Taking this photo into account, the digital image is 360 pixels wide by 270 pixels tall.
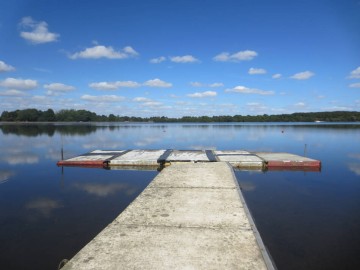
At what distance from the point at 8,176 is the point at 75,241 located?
13.8 m

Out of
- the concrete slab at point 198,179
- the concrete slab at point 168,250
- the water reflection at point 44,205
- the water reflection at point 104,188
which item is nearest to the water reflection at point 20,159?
the water reflection at point 104,188

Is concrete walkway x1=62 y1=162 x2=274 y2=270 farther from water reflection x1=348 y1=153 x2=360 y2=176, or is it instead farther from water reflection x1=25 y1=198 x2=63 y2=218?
water reflection x1=348 y1=153 x2=360 y2=176

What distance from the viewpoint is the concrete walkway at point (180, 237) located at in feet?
17.7

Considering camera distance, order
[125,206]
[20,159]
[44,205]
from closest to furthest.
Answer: [125,206] → [44,205] → [20,159]

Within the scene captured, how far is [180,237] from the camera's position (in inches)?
256

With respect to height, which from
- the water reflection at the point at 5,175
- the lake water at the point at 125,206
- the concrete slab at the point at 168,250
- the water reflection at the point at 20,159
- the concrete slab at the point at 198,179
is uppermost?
the concrete slab at the point at 168,250

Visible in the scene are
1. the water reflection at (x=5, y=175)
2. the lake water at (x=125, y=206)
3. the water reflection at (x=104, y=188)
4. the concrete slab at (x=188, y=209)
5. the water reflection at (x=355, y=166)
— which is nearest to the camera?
the concrete slab at (x=188, y=209)

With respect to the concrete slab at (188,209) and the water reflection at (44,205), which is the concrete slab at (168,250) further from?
the water reflection at (44,205)

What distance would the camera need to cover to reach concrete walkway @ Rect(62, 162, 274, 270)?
17.7ft

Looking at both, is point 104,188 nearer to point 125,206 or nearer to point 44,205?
point 44,205

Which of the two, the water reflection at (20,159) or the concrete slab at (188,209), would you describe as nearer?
the concrete slab at (188,209)

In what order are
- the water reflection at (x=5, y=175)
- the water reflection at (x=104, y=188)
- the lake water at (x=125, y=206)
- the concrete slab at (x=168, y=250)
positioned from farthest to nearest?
the water reflection at (x=5, y=175) < the water reflection at (x=104, y=188) < the lake water at (x=125, y=206) < the concrete slab at (x=168, y=250)

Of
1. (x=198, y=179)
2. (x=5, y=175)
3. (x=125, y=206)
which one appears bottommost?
(x=5, y=175)

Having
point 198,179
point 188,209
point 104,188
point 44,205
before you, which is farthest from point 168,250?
point 104,188
